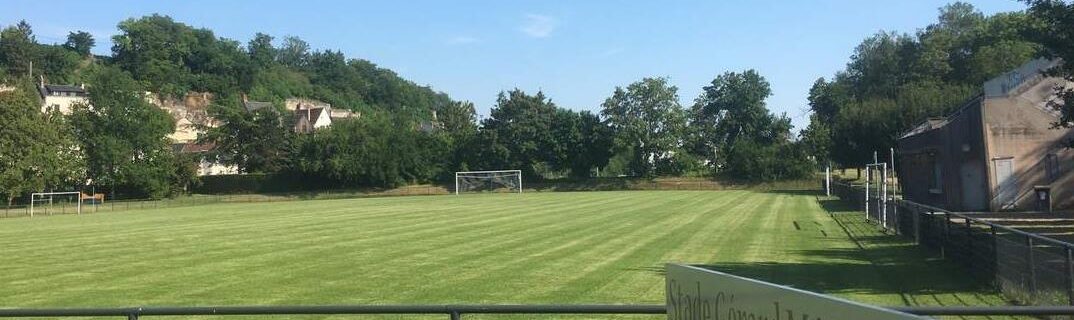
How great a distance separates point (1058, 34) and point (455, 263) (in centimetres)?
1311

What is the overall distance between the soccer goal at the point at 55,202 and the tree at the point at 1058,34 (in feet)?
232

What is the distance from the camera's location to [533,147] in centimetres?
10512

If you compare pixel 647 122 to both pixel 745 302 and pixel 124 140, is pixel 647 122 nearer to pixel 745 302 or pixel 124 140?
pixel 124 140

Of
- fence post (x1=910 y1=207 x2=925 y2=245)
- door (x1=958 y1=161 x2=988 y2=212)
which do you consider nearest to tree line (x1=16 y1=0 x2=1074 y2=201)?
door (x1=958 y1=161 x2=988 y2=212)

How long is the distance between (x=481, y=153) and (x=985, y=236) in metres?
93.1

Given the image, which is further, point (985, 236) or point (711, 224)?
point (711, 224)

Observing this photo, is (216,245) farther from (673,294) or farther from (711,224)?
(673,294)

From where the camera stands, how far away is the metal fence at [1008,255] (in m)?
11.0

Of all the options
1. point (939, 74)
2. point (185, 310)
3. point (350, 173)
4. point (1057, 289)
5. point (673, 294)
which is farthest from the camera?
point (350, 173)

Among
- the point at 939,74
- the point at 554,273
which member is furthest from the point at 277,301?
the point at 939,74

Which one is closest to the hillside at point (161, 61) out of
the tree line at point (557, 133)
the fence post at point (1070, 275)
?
the tree line at point (557, 133)

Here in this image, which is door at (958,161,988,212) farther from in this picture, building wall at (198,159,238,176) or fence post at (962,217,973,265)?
building wall at (198,159,238,176)

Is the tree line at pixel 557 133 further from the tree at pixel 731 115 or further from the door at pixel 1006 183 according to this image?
→ the door at pixel 1006 183

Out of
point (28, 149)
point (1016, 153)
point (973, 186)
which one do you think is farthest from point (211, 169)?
point (1016, 153)
